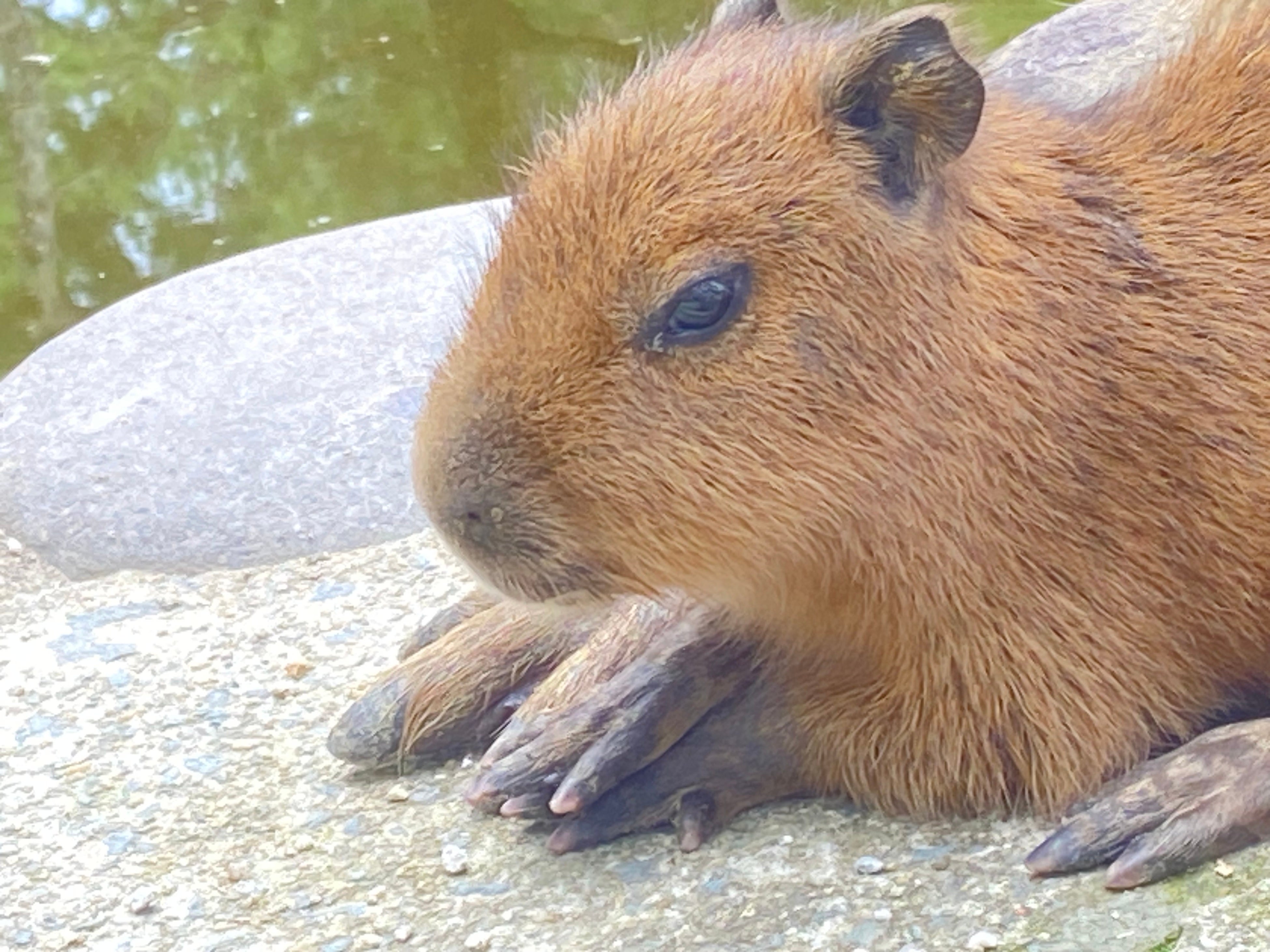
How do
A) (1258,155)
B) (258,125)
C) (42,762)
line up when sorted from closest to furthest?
1. (1258,155)
2. (42,762)
3. (258,125)

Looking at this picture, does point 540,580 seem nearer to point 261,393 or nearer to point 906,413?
point 906,413

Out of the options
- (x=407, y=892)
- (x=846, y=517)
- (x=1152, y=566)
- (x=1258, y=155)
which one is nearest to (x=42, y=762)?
(x=407, y=892)

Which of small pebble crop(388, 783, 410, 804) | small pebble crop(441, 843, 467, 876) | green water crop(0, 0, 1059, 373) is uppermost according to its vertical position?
green water crop(0, 0, 1059, 373)

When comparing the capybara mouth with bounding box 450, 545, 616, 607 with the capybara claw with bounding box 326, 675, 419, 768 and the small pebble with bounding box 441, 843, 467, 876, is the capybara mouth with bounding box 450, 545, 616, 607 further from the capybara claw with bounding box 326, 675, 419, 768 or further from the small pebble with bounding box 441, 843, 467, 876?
the capybara claw with bounding box 326, 675, 419, 768

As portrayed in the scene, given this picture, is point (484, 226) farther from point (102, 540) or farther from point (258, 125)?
point (258, 125)

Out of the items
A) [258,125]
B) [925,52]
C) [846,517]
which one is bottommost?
[846,517]

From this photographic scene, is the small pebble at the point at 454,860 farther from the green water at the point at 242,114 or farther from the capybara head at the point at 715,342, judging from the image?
the green water at the point at 242,114

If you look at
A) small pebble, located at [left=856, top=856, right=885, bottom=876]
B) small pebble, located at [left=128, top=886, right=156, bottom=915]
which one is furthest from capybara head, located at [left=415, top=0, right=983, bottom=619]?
small pebble, located at [left=128, top=886, right=156, bottom=915]

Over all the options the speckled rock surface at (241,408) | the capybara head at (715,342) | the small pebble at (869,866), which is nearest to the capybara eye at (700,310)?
the capybara head at (715,342)
